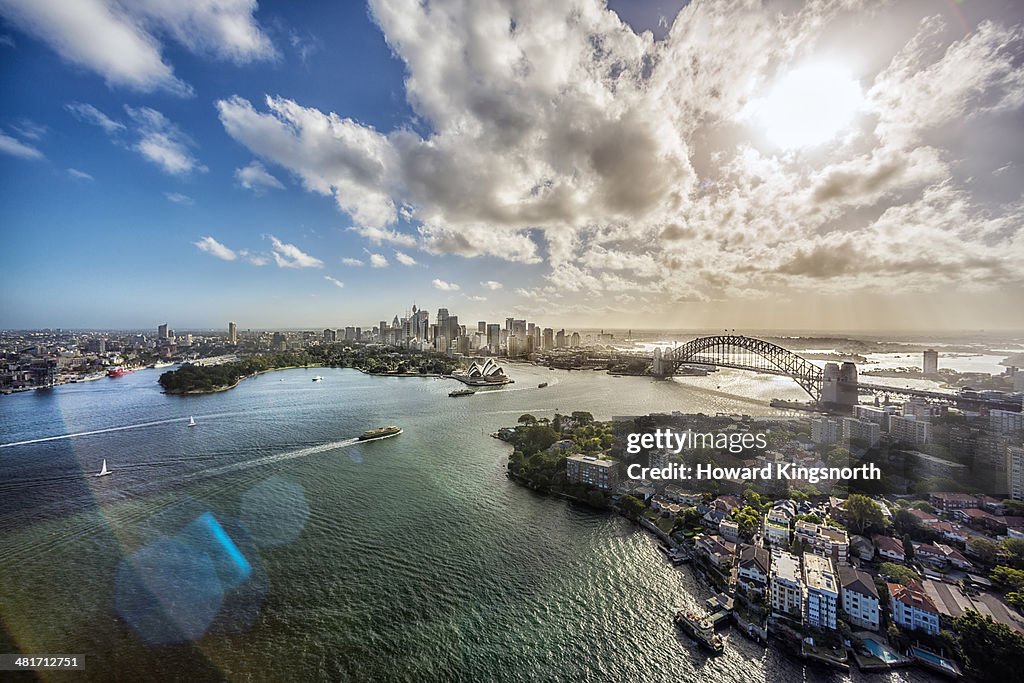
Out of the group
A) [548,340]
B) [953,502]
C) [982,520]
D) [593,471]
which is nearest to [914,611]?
[982,520]

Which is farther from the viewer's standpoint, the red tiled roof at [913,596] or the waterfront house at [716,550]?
the waterfront house at [716,550]

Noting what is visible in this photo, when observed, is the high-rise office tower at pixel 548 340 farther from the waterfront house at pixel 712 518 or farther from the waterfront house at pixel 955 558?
the waterfront house at pixel 955 558

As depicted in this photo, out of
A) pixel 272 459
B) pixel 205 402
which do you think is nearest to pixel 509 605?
pixel 272 459

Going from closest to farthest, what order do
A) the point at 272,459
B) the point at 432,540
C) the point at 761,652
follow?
the point at 761,652
the point at 432,540
the point at 272,459

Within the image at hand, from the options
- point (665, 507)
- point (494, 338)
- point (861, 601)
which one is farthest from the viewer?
point (494, 338)

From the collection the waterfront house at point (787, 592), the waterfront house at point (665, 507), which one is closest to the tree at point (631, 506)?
the waterfront house at point (665, 507)

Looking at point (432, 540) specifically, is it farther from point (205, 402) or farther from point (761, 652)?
point (205, 402)

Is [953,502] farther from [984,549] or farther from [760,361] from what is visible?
[760,361]
